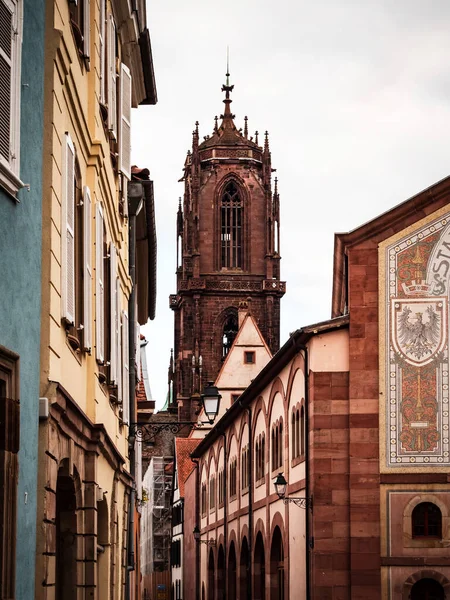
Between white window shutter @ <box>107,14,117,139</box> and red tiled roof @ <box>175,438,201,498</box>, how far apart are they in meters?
61.2

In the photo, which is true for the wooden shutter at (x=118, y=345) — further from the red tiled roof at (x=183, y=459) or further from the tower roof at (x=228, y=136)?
the tower roof at (x=228, y=136)

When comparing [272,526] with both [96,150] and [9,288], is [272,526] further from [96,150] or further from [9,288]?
[9,288]

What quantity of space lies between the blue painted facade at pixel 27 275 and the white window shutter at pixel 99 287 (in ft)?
15.3

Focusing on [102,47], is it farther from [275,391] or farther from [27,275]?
[275,391]

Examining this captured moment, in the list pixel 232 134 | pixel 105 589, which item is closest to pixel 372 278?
pixel 105 589

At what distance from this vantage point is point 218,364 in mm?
97750

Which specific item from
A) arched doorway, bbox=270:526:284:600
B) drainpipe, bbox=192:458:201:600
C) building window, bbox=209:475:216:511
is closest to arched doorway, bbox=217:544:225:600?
building window, bbox=209:475:216:511

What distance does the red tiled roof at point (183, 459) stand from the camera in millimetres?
79625

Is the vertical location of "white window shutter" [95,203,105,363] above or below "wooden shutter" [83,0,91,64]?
below

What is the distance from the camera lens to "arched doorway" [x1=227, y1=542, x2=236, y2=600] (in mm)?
49469

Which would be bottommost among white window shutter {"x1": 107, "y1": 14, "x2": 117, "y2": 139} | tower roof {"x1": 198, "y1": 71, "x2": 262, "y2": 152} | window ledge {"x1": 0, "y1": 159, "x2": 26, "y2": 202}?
window ledge {"x1": 0, "y1": 159, "x2": 26, "y2": 202}

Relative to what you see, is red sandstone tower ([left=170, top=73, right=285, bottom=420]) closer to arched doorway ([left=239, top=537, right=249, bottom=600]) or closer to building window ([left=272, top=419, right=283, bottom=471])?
arched doorway ([left=239, top=537, right=249, bottom=600])

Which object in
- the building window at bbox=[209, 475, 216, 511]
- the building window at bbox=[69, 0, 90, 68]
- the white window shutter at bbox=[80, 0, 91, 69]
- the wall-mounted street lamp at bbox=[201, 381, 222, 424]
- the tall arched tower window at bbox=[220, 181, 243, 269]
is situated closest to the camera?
the building window at bbox=[69, 0, 90, 68]

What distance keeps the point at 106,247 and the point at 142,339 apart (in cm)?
2529
